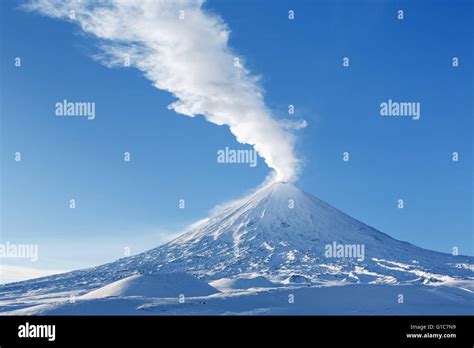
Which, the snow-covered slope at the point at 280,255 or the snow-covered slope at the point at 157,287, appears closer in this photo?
the snow-covered slope at the point at 157,287

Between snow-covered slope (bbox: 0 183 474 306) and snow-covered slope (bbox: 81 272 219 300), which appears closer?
snow-covered slope (bbox: 81 272 219 300)

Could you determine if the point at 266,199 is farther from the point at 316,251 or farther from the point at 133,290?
the point at 133,290

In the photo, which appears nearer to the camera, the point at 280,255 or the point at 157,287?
the point at 157,287
